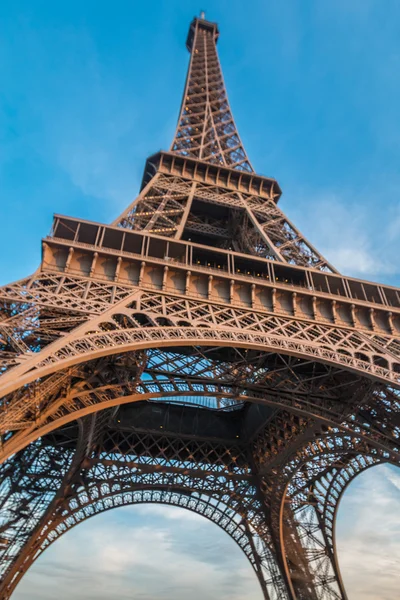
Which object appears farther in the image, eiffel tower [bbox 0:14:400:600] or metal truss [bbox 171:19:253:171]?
metal truss [bbox 171:19:253:171]

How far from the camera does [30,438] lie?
12.8m

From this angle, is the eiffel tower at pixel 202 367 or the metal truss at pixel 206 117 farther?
the metal truss at pixel 206 117

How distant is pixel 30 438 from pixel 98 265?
6.49 meters

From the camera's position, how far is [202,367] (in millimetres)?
19922

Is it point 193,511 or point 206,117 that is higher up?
point 206,117

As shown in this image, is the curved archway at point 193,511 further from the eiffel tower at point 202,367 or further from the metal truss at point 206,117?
the metal truss at point 206,117

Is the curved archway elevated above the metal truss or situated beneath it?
situated beneath

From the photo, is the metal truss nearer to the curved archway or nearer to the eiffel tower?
the eiffel tower

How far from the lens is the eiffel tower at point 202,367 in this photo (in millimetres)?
13969

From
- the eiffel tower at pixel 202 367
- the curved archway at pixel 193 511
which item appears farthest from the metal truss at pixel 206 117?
the curved archway at pixel 193 511

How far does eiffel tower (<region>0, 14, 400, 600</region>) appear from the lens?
14.0 m

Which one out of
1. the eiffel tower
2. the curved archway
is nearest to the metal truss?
the eiffel tower

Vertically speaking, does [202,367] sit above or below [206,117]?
below

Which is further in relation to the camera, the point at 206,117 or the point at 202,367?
the point at 206,117
